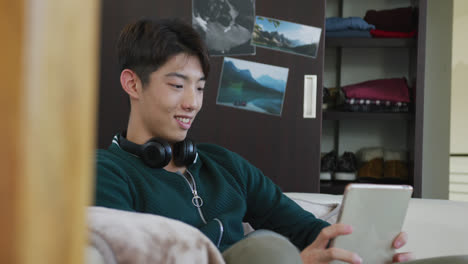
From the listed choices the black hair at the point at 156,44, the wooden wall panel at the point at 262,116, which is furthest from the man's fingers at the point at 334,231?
the wooden wall panel at the point at 262,116

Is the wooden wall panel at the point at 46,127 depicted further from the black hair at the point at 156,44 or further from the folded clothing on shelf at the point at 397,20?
the folded clothing on shelf at the point at 397,20

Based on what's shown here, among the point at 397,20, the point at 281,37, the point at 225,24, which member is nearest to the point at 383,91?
the point at 397,20

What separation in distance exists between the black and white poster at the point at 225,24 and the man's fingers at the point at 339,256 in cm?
161

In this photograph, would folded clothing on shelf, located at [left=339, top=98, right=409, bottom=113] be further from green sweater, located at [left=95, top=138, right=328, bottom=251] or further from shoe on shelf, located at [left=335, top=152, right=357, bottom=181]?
green sweater, located at [left=95, top=138, right=328, bottom=251]

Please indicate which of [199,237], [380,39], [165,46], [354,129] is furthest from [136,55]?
[354,129]

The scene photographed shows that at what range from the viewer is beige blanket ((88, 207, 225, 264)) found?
59 cm

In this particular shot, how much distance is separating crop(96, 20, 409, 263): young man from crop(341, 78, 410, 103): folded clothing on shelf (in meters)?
1.39

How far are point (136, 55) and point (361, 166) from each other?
182 centimetres

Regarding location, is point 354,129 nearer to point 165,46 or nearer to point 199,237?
point 165,46

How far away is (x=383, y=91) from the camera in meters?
2.83

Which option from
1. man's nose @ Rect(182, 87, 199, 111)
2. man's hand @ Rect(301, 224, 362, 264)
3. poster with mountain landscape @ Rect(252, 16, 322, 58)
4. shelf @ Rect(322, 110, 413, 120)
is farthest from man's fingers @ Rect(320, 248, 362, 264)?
shelf @ Rect(322, 110, 413, 120)

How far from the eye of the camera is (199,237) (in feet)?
2.07

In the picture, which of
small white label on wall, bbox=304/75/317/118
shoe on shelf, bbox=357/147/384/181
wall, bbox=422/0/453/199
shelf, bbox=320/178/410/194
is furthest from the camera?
wall, bbox=422/0/453/199

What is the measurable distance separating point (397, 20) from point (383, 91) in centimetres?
36
